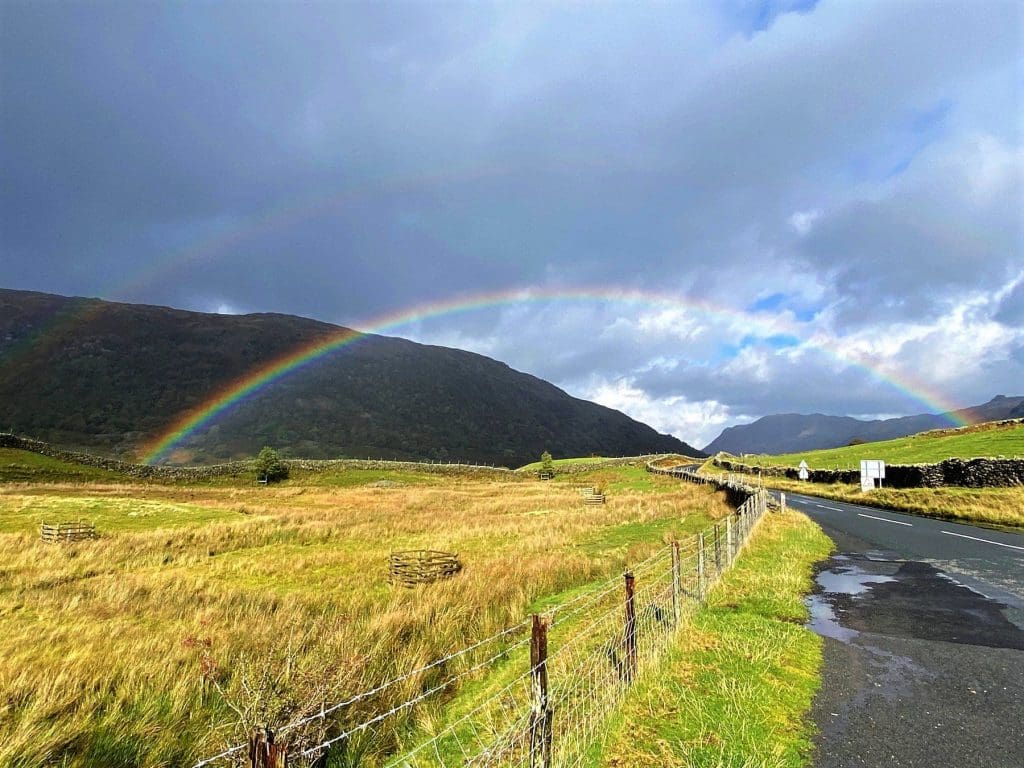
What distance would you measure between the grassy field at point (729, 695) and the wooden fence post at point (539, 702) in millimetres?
850

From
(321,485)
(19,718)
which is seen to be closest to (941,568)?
(19,718)

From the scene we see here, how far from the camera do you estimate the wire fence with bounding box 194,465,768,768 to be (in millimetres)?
5043

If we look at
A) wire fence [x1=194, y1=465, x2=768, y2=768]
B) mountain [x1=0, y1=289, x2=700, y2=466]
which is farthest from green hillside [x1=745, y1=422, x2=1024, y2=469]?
mountain [x1=0, y1=289, x2=700, y2=466]

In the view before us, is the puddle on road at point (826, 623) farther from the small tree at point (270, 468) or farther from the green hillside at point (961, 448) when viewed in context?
the small tree at point (270, 468)

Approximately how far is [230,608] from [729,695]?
11.0m

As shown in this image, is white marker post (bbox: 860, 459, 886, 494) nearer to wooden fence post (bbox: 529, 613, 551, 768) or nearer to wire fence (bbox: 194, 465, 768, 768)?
wire fence (bbox: 194, 465, 768, 768)

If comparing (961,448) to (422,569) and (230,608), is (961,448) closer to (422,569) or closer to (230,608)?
(422,569)

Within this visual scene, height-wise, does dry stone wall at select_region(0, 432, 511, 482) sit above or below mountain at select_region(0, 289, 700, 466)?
below

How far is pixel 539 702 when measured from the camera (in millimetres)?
5020

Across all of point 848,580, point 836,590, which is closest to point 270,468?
point 848,580

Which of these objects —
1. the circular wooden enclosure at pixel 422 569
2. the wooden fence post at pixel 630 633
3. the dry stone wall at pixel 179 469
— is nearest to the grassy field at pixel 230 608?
the circular wooden enclosure at pixel 422 569

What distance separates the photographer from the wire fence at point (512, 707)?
16.5 ft

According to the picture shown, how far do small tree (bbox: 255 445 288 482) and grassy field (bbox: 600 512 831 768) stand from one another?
66370mm

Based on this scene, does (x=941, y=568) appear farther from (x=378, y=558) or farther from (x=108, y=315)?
(x=108, y=315)
